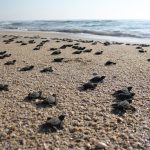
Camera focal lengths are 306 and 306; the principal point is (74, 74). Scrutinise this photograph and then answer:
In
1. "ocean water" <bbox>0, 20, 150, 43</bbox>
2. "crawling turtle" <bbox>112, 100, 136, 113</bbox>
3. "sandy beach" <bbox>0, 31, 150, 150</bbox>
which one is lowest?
"ocean water" <bbox>0, 20, 150, 43</bbox>

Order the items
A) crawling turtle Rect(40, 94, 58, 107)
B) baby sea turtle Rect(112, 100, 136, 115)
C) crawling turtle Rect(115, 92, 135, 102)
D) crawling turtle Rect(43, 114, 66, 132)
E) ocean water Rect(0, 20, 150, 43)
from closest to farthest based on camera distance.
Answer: crawling turtle Rect(43, 114, 66, 132) < baby sea turtle Rect(112, 100, 136, 115) < crawling turtle Rect(40, 94, 58, 107) < crawling turtle Rect(115, 92, 135, 102) < ocean water Rect(0, 20, 150, 43)

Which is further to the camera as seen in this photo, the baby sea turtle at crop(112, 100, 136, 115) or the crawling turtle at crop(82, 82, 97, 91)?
the crawling turtle at crop(82, 82, 97, 91)

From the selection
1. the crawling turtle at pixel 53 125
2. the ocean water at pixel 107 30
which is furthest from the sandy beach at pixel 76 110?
the ocean water at pixel 107 30

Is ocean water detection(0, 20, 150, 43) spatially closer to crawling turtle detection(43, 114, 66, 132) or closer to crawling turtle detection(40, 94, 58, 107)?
crawling turtle detection(40, 94, 58, 107)

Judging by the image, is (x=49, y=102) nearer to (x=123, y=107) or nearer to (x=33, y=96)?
(x=33, y=96)

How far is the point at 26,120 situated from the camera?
7.32 meters

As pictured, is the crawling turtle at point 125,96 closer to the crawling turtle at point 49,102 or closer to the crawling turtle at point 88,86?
the crawling turtle at point 88,86

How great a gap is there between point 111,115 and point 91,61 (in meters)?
7.17

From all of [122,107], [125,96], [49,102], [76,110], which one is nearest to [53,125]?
[76,110]

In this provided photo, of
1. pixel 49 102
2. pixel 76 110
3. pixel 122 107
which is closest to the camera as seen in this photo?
pixel 122 107

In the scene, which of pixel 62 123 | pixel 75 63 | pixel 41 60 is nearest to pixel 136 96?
pixel 62 123

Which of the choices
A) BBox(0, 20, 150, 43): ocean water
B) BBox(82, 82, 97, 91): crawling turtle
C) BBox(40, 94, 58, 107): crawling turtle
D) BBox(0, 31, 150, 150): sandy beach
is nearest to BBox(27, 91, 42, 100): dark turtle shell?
BBox(0, 31, 150, 150): sandy beach

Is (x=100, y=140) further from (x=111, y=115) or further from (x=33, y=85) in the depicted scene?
(x=33, y=85)

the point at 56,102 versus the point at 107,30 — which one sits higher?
the point at 56,102
